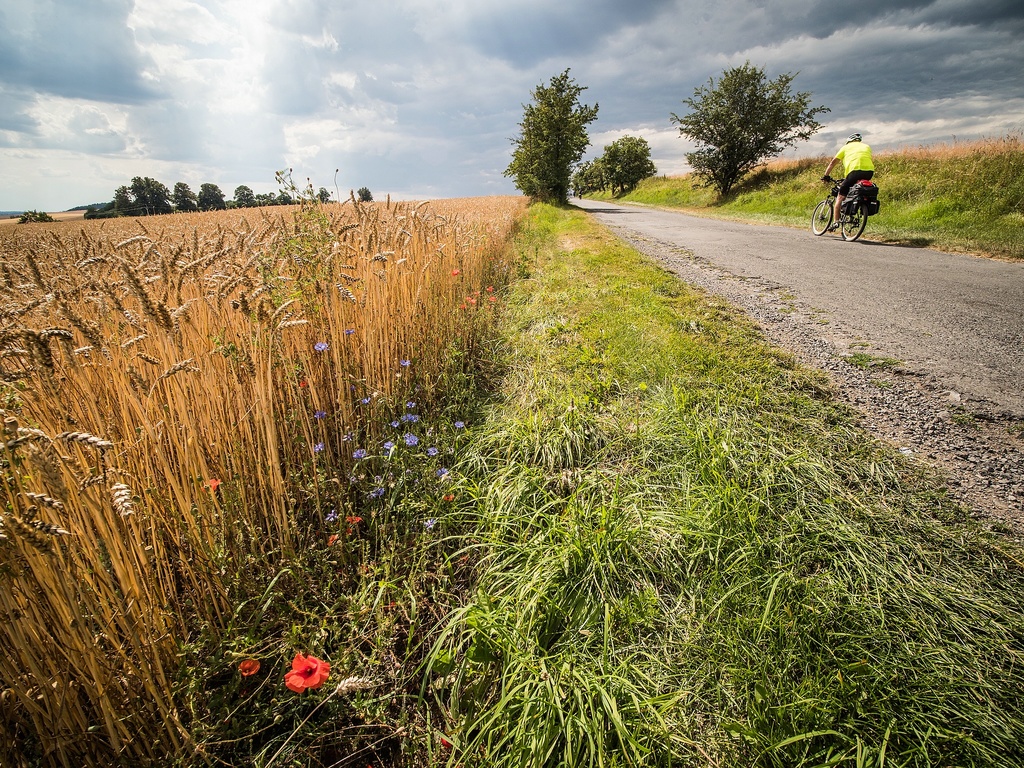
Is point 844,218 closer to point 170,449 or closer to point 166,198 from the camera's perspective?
point 170,449

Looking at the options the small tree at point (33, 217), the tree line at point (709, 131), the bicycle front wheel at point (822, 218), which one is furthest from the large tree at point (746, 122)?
the small tree at point (33, 217)

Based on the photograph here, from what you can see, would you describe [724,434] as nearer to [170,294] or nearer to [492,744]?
[492,744]

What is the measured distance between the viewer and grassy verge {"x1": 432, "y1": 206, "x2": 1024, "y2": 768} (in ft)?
3.98

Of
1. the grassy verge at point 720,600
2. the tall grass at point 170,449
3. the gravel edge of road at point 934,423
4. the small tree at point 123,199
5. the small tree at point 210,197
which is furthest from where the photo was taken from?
the small tree at point 210,197

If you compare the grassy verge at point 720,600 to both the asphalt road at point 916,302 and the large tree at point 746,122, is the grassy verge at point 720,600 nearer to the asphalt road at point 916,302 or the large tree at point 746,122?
the asphalt road at point 916,302

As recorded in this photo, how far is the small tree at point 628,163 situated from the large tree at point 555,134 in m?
40.9

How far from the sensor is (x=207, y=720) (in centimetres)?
134

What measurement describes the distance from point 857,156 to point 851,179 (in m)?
0.55

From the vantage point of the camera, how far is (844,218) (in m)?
9.15

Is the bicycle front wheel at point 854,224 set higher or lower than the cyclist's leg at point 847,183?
lower

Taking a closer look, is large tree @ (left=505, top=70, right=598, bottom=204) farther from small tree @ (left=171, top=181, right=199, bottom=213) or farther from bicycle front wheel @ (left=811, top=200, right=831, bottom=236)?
small tree @ (left=171, top=181, right=199, bottom=213)

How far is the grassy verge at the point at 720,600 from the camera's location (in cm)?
121

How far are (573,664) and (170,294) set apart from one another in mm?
3134

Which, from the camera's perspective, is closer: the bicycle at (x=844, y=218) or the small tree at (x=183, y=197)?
the bicycle at (x=844, y=218)
